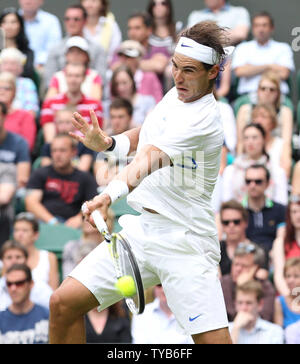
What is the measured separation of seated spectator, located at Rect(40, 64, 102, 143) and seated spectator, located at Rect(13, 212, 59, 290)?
145 cm

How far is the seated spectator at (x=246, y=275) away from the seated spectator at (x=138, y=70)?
2766 millimetres

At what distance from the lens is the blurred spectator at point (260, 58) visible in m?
10.3

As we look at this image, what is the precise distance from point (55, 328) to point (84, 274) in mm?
344

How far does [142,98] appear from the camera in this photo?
9.96 metres

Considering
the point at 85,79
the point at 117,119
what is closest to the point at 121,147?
Result: the point at 117,119

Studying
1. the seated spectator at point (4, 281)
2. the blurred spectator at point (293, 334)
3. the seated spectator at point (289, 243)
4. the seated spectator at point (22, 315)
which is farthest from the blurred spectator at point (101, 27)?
the blurred spectator at point (293, 334)

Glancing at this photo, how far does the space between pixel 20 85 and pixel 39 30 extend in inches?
46.8

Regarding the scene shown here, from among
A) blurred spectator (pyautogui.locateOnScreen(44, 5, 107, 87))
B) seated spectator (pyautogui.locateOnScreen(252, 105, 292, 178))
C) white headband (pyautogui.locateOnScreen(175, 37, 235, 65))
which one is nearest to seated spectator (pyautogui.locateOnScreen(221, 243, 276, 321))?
seated spectator (pyautogui.locateOnScreen(252, 105, 292, 178))

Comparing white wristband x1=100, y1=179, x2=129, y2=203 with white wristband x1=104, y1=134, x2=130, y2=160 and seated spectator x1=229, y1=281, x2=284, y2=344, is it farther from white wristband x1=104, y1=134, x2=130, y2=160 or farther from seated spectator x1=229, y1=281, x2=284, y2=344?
seated spectator x1=229, y1=281, x2=284, y2=344

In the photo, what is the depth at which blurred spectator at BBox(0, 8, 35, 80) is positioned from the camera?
10453mm

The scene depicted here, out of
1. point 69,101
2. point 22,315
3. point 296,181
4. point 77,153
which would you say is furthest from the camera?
point 69,101

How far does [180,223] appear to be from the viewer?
16.9ft

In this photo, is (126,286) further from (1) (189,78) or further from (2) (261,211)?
(2) (261,211)

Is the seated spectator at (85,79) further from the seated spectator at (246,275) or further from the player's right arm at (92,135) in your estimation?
the player's right arm at (92,135)
